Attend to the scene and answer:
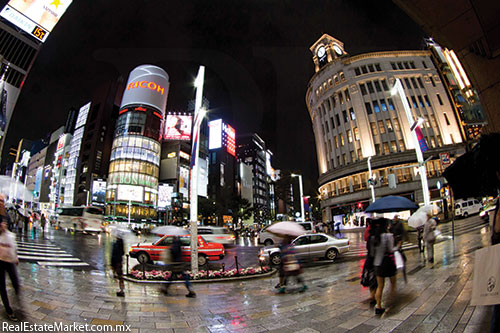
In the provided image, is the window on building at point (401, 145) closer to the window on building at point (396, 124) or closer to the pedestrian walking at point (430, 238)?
the window on building at point (396, 124)

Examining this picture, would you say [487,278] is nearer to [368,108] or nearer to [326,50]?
[368,108]

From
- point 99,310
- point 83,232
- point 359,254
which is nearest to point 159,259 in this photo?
point 99,310

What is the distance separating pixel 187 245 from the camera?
44.3 feet

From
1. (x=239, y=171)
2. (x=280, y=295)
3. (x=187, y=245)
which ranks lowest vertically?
(x=280, y=295)

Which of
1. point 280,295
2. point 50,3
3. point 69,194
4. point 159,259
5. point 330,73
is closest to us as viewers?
point 280,295

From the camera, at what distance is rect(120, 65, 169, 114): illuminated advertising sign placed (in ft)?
234

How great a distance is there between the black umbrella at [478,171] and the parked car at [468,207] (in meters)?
30.4

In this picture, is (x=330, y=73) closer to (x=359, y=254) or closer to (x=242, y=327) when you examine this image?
(x=359, y=254)

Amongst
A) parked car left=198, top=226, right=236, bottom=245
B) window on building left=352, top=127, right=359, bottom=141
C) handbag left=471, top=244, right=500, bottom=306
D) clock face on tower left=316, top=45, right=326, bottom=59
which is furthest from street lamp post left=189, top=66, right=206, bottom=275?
clock face on tower left=316, top=45, right=326, bottom=59

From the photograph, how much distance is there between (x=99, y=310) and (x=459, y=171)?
Answer: 7.38 m

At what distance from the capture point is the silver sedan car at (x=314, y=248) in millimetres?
12844

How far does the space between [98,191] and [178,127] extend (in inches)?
1243

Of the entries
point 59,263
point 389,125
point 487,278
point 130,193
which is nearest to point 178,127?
point 130,193

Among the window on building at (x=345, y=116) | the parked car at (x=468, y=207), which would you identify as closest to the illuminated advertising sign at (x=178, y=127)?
the window on building at (x=345, y=116)
